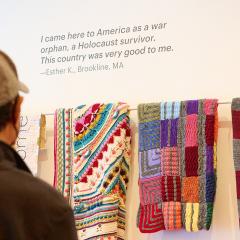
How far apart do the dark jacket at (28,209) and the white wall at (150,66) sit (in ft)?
3.65

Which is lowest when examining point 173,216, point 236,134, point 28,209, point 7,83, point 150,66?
point 28,209

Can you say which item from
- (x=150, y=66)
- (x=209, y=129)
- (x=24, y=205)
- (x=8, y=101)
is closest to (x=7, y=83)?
(x=8, y=101)

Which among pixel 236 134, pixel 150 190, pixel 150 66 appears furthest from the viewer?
pixel 150 66

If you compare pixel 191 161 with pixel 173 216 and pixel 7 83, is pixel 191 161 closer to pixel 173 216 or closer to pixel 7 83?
pixel 173 216

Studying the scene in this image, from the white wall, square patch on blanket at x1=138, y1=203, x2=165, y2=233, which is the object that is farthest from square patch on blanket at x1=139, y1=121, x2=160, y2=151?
square patch on blanket at x1=138, y1=203, x2=165, y2=233

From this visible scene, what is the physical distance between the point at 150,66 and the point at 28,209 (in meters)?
1.29

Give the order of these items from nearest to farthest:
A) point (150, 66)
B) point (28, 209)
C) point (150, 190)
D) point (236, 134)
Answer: point (28, 209)
point (236, 134)
point (150, 190)
point (150, 66)

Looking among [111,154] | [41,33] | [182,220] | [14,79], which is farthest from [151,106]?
[14,79]

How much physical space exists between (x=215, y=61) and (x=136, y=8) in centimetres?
40

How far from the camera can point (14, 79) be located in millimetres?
893

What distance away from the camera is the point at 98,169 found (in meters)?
1.94

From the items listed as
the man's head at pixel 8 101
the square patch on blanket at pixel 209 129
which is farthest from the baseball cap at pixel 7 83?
the square patch on blanket at pixel 209 129

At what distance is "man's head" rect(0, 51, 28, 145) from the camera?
0.88 meters

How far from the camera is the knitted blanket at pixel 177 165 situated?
69.8 inches
